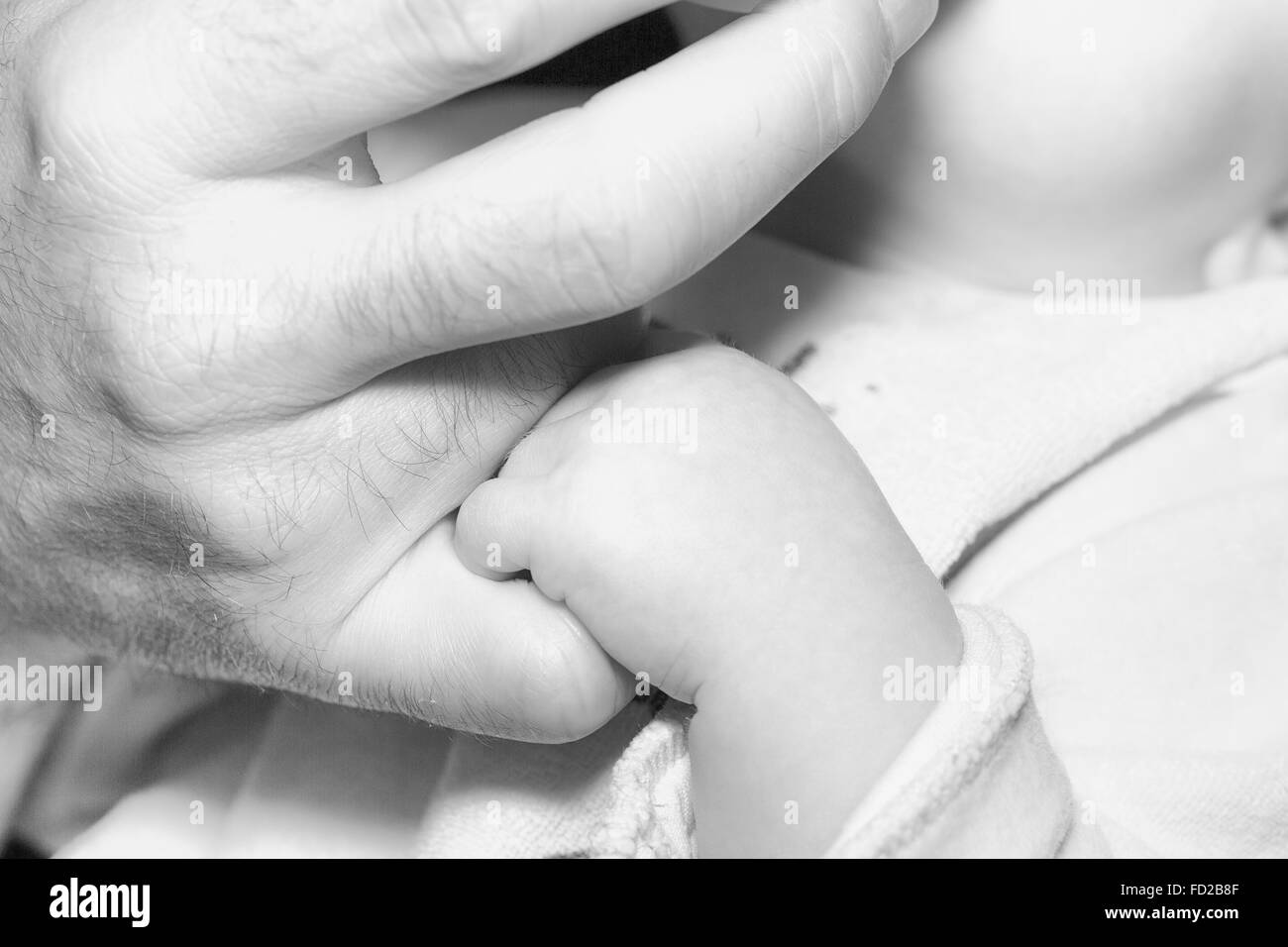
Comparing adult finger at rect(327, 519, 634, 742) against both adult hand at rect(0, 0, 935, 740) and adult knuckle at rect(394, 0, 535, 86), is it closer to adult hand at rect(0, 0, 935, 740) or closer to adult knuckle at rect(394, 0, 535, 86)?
adult hand at rect(0, 0, 935, 740)

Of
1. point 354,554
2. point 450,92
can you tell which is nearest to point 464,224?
point 450,92

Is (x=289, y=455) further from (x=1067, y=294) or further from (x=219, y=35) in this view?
(x=1067, y=294)

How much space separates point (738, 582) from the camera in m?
0.53

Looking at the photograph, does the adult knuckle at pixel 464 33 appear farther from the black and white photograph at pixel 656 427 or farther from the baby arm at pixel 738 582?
the baby arm at pixel 738 582

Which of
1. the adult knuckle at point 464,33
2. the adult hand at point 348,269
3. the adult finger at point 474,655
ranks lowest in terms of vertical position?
the adult finger at point 474,655

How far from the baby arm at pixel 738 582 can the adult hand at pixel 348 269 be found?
0.14 feet

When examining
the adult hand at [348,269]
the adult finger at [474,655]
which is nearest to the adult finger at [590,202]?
the adult hand at [348,269]

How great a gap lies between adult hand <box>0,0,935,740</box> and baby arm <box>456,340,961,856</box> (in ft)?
0.14

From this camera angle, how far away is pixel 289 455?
1.80 ft

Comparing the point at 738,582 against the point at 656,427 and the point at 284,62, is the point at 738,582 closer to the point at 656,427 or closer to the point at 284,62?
the point at 656,427

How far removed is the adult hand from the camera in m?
0.48

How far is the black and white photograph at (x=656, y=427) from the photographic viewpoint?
19.4 inches

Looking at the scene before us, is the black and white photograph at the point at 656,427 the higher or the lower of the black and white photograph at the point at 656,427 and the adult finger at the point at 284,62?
the lower

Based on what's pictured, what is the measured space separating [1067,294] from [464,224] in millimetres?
499
